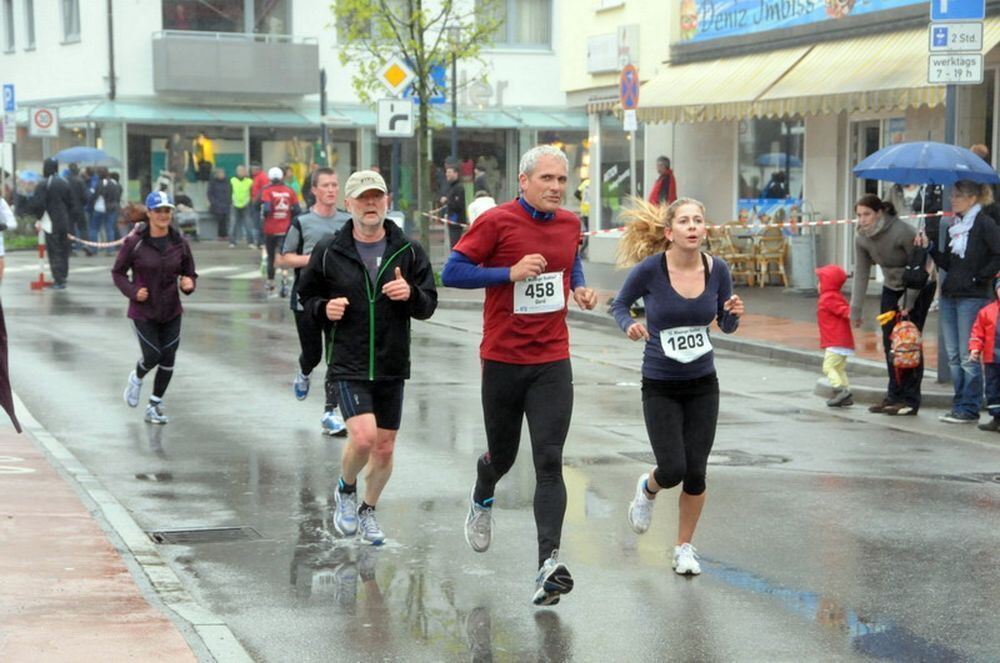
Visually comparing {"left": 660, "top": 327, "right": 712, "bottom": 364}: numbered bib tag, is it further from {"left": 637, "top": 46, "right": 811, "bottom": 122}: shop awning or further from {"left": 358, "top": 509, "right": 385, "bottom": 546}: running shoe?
{"left": 637, "top": 46, "right": 811, "bottom": 122}: shop awning

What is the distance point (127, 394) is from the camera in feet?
42.1

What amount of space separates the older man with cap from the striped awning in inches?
494

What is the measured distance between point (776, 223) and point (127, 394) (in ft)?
46.5

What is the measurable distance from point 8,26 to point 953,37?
40.8 metres

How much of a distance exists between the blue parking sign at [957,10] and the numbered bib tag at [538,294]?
7314mm

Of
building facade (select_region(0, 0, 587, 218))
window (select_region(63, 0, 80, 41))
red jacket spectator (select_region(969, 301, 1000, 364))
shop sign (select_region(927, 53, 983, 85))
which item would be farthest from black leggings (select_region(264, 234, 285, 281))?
window (select_region(63, 0, 80, 41))

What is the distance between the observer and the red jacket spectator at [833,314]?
13.7m

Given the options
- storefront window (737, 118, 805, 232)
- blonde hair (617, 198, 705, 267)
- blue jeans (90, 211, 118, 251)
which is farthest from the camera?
blue jeans (90, 211, 118, 251)

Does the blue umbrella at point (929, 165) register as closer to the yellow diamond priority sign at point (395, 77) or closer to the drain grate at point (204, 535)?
the drain grate at point (204, 535)

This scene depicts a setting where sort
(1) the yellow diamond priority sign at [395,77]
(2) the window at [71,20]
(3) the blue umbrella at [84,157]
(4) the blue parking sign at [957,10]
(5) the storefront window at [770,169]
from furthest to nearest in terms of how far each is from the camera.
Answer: (2) the window at [71,20] → (3) the blue umbrella at [84,157] → (5) the storefront window at [770,169] → (1) the yellow diamond priority sign at [395,77] → (4) the blue parking sign at [957,10]

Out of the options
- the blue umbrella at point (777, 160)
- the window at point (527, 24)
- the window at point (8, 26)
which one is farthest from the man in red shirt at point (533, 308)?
the window at point (8, 26)

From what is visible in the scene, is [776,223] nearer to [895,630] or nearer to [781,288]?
[781,288]

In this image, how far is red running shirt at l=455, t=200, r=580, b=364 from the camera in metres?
7.38

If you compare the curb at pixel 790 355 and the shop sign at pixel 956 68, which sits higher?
the shop sign at pixel 956 68
